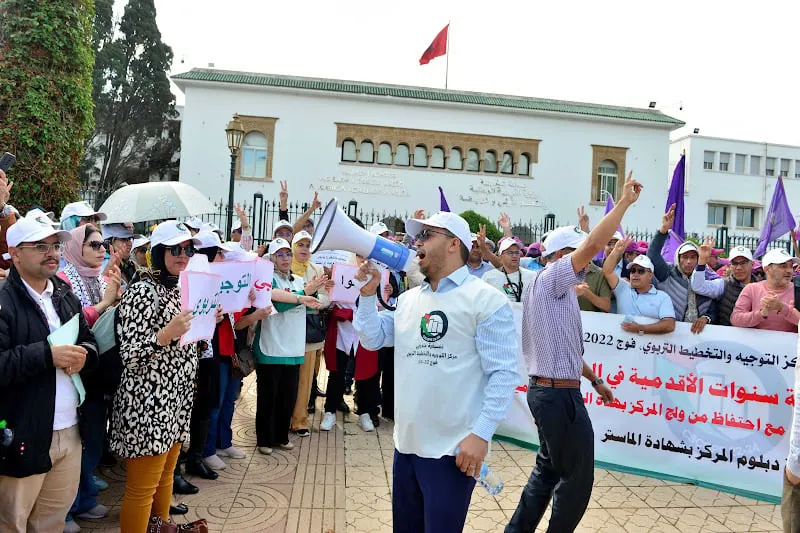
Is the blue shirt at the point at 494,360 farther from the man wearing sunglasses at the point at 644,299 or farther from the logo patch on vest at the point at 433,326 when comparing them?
the man wearing sunglasses at the point at 644,299

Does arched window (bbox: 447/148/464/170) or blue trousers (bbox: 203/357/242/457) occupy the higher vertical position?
arched window (bbox: 447/148/464/170)

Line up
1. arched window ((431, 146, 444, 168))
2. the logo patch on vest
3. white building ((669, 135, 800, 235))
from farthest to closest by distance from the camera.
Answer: white building ((669, 135, 800, 235)) < arched window ((431, 146, 444, 168)) < the logo patch on vest

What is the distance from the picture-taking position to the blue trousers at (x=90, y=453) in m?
3.93

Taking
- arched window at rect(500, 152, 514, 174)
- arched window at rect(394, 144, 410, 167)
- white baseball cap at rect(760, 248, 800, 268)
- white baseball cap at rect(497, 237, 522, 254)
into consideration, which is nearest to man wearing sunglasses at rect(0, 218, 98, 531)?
white baseball cap at rect(497, 237, 522, 254)

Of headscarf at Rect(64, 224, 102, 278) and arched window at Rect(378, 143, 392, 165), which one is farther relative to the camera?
arched window at Rect(378, 143, 392, 165)

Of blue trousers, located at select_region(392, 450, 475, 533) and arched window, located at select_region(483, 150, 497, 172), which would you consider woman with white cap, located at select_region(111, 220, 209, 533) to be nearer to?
blue trousers, located at select_region(392, 450, 475, 533)

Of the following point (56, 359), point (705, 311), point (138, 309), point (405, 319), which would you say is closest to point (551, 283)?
point (405, 319)

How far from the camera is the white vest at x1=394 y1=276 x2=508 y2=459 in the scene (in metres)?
2.58

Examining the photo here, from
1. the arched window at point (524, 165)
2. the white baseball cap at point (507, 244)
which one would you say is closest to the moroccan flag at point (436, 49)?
the arched window at point (524, 165)

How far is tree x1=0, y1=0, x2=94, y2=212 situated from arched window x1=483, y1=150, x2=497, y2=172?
2322 centimetres

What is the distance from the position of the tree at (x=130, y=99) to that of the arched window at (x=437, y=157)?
50.5ft

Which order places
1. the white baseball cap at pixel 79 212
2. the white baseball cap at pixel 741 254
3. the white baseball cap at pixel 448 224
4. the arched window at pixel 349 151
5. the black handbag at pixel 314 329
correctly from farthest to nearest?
the arched window at pixel 349 151 → the black handbag at pixel 314 329 → the white baseball cap at pixel 741 254 → the white baseball cap at pixel 79 212 → the white baseball cap at pixel 448 224

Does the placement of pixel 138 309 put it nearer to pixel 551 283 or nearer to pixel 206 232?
pixel 206 232

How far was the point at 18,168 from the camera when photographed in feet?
32.2
